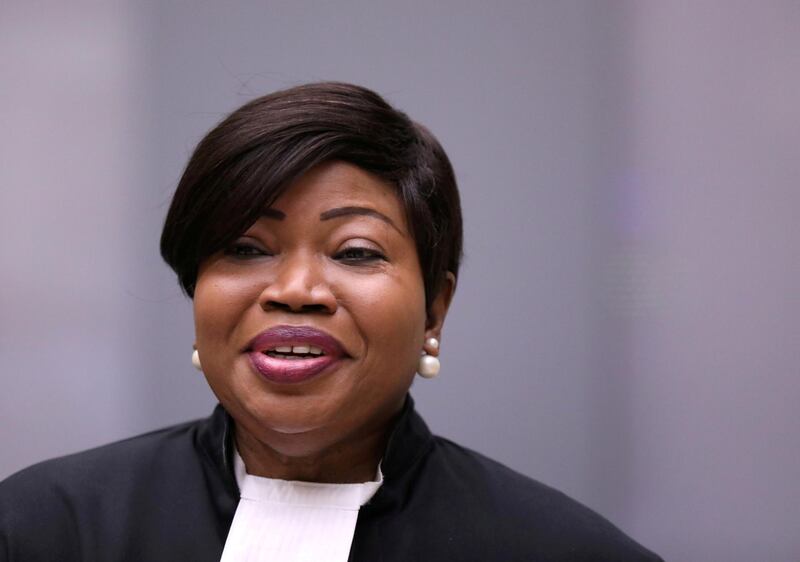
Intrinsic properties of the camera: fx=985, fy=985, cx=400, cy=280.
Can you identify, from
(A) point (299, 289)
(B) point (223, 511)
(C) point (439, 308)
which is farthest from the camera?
(C) point (439, 308)

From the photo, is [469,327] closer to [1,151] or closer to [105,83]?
[105,83]

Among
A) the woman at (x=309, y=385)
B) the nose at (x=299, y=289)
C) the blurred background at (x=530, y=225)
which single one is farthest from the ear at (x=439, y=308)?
the blurred background at (x=530, y=225)

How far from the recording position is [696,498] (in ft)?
6.94

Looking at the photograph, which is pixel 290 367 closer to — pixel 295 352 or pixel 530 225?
pixel 295 352

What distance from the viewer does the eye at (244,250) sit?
4.52ft

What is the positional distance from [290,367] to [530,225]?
1.01 metres

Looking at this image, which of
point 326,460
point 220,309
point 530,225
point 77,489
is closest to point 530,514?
point 326,460

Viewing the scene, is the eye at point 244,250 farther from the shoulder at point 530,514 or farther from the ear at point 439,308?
the shoulder at point 530,514

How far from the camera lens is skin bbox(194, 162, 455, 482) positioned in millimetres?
1332

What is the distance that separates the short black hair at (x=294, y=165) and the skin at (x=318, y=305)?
0.09 feet

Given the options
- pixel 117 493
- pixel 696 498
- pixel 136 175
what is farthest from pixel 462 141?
pixel 117 493

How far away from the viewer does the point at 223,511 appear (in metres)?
1.45

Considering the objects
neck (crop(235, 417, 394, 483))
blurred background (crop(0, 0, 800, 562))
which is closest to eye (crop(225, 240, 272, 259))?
neck (crop(235, 417, 394, 483))

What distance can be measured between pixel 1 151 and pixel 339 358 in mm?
1324
